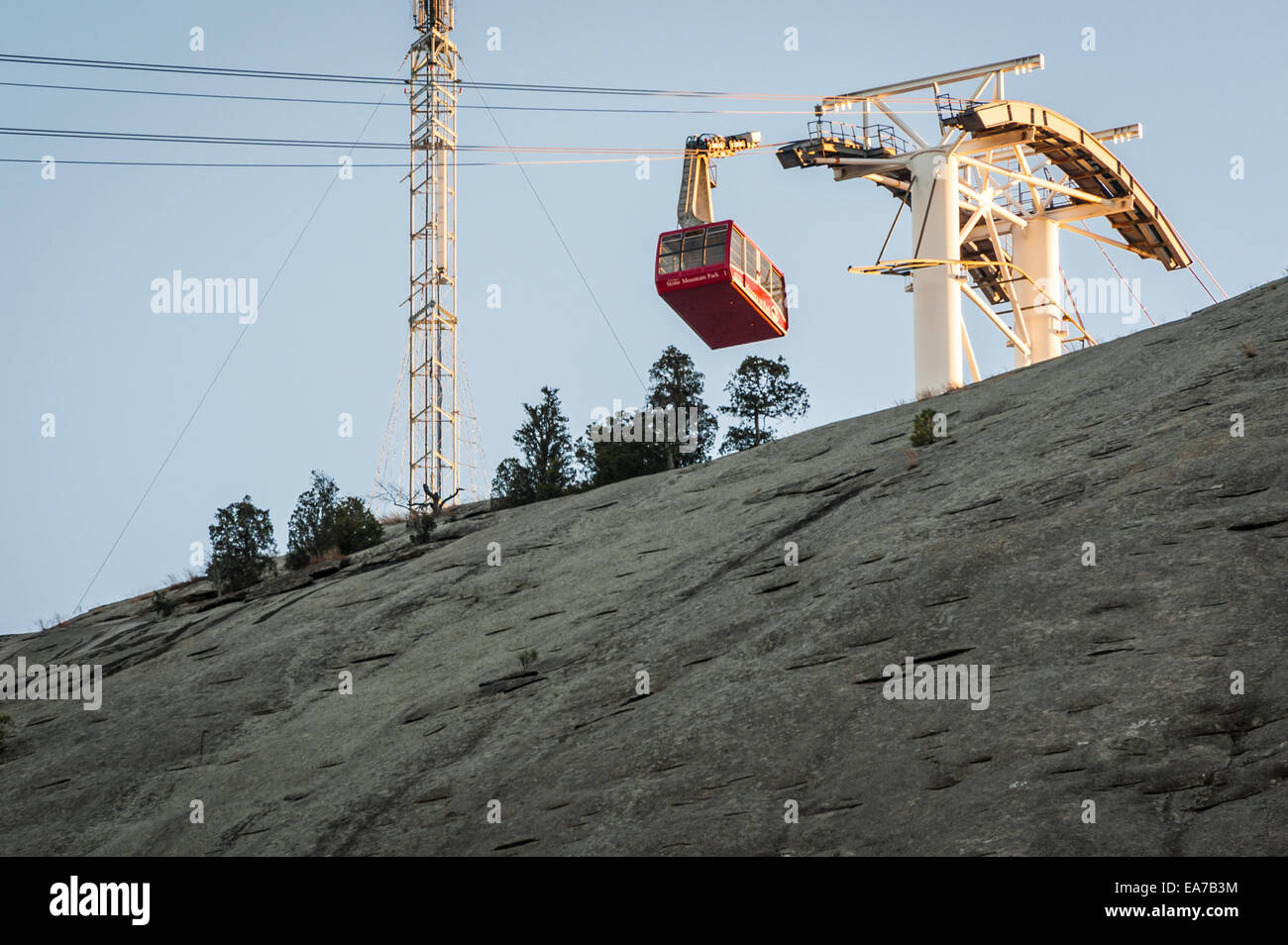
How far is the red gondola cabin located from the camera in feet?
140

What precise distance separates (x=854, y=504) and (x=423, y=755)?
924 centimetres

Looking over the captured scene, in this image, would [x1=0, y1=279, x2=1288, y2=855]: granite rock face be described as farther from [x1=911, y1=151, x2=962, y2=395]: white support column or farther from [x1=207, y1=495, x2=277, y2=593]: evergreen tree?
[x1=911, y1=151, x2=962, y2=395]: white support column

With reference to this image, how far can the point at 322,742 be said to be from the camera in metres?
22.9

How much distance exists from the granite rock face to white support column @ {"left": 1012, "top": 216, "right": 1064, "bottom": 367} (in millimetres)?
Answer: 20484

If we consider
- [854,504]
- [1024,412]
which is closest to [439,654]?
[854,504]

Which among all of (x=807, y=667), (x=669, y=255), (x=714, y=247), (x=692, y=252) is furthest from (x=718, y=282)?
(x=807, y=667)

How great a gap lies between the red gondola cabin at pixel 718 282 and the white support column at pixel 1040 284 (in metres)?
11.3

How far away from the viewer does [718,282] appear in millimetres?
42281

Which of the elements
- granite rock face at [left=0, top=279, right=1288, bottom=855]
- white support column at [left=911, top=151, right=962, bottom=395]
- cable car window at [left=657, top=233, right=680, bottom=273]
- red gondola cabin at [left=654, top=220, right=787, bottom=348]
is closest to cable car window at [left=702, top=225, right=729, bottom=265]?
red gondola cabin at [left=654, top=220, right=787, bottom=348]

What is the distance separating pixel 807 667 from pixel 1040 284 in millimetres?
36679

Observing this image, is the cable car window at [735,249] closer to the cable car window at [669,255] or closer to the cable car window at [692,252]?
the cable car window at [692,252]

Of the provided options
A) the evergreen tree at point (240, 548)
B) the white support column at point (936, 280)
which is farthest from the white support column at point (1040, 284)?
the evergreen tree at point (240, 548)

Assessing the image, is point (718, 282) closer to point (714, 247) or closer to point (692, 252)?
point (714, 247)

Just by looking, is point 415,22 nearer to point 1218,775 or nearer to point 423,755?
point 423,755
